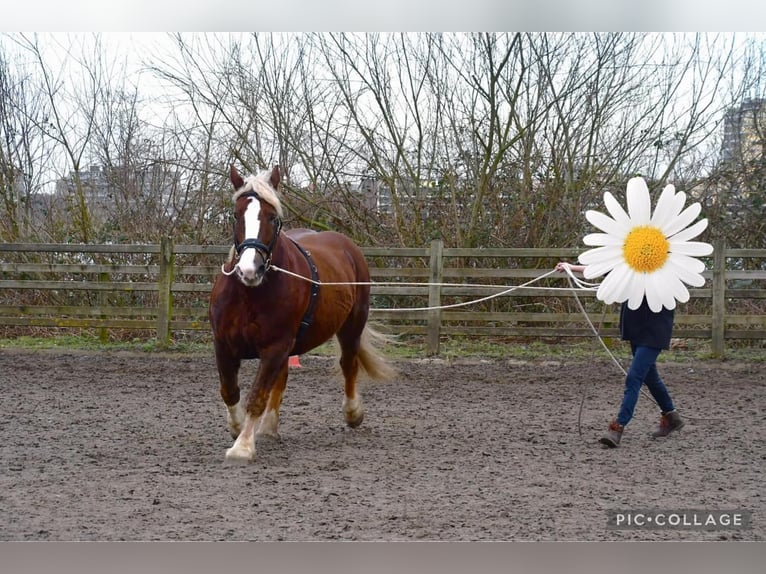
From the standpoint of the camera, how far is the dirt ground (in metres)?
3.61

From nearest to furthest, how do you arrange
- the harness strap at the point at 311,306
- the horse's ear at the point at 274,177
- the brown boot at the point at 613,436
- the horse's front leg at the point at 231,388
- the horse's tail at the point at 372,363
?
the horse's ear at the point at 274,177 → the horse's front leg at the point at 231,388 → the brown boot at the point at 613,436 → the harness strap at the point at 311,306 → the horse's tail at the point at 372,363

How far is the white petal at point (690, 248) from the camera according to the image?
494 centimetres

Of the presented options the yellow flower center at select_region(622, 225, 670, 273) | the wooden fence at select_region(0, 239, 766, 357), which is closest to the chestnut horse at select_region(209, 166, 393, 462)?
the yellow flower center at select_region(622, 225, 670, 273)

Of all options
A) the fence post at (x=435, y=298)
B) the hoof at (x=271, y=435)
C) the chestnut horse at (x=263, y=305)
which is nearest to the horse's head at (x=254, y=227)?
the chestnut horse at (x=263, y=305)

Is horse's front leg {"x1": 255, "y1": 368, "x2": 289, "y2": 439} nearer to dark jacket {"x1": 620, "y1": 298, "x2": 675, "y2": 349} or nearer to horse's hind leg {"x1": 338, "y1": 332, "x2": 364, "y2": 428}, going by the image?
horse's hind leg {"x1": 338, "y1": 332, "x2": 364, "y2": 428}

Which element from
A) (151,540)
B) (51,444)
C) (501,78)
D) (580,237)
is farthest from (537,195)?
(151,540)

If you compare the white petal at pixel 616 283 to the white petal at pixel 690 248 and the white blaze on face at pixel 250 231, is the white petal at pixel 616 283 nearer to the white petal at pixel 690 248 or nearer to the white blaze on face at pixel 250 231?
the white petal at pixel 690 248

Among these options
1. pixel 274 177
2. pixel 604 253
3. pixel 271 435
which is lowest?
pixel 271 435

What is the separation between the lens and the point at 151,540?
131 inches

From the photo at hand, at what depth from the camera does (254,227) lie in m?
4.80

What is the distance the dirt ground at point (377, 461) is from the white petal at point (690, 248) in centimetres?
127

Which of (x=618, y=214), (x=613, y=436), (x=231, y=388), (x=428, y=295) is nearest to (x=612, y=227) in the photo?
(x=618, y=214)

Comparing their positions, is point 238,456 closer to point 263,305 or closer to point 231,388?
point 231,388
